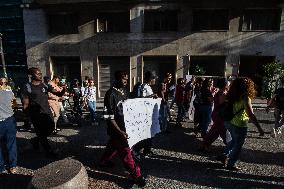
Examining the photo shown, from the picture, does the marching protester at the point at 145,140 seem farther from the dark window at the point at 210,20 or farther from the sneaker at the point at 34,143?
the dark window at the point at 210,20

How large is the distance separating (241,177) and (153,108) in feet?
7.68

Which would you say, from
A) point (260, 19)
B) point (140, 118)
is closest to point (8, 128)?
point (140, 118)

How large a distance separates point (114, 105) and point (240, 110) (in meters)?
2.53

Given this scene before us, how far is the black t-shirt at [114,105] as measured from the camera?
16.3ft

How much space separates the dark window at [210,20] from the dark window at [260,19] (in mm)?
957

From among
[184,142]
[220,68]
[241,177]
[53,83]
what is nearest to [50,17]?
[53,83]

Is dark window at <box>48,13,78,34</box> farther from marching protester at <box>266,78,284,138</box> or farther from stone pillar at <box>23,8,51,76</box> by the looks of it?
marching protester at <box>266,78,284,138</box>

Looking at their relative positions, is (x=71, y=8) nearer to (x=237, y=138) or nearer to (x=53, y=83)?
(x=53, y=83)

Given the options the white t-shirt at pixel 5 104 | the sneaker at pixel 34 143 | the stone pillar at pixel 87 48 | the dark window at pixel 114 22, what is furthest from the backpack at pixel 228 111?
the stone pillar at pixel 87 48

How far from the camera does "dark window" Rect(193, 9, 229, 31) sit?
1409cm

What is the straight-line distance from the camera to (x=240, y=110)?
5316 mm

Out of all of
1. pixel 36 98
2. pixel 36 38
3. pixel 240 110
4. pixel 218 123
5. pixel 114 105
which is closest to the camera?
pixel 114 105

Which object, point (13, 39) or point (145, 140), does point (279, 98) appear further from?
point (13, 39)

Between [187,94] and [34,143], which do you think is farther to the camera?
[187,94]
